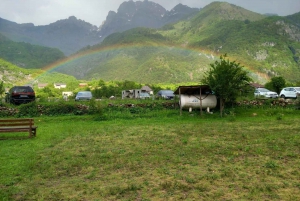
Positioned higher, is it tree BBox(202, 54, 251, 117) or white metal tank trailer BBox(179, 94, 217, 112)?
tree BBox(202, 54, 251, 117)

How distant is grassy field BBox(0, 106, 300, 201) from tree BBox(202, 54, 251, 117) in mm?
7497

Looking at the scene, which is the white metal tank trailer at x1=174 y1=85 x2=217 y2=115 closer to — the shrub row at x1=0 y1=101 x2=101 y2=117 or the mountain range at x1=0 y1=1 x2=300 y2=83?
the shrub row at x1=0 y1=101 x2=101 y2=117

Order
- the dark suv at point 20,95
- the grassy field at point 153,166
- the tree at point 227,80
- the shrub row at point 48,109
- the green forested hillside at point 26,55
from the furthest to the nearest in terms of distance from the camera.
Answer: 1. the green forested hillside at point 26,55
2. the dark suv at point 20,95
3. the shrub row at point 48,109
4. the tree at point 227,80
5. the grassy field at point 153,166

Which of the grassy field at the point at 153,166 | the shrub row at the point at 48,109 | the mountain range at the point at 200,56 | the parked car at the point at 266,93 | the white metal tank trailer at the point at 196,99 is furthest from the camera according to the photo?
the mountain range at the point at 200,56

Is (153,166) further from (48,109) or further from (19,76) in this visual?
(19,76)

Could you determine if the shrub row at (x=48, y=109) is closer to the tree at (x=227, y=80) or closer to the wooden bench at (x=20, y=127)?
the wooden bench at (x=20, y=127)

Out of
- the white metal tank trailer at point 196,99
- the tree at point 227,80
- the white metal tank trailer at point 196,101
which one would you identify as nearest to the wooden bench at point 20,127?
the white metal tank trailer at point 196,99

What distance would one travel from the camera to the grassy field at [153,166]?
5.57 metres

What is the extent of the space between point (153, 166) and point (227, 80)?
14242 mm

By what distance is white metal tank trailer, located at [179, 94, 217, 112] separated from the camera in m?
21.2

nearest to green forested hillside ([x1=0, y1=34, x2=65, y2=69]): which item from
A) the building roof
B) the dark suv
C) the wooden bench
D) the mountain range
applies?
the mountain range

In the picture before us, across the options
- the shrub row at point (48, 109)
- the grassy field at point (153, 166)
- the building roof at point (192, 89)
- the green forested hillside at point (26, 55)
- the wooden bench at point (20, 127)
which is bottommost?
the grassy field at point (153, 166)

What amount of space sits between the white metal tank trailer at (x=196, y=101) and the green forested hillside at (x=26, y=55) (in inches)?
5628

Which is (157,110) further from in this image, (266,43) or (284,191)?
(266,43)
